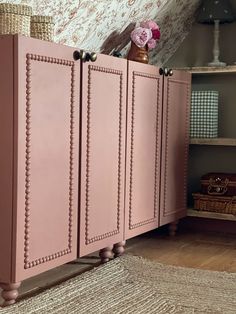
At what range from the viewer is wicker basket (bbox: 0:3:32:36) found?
7.54ft

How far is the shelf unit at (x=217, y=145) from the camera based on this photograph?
394cm

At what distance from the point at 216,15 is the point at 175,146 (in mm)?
910

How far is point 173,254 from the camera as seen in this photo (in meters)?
3.22

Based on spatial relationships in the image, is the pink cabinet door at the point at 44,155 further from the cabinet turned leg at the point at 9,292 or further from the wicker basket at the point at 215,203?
the wicker basket at the point at 215,203

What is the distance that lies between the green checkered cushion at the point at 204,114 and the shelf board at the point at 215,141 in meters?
0.06

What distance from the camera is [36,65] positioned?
2270 millimetres

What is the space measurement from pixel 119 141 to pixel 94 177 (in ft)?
0.99

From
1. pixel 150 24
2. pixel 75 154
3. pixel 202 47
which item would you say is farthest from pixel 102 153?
pixel 202 47

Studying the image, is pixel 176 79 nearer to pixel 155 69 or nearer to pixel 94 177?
pixel 155 69

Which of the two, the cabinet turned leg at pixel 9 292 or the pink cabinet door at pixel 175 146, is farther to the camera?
the pink cabinet door at pixel 175 146

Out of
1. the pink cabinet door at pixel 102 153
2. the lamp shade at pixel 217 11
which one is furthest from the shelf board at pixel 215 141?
the pink cabinet door at pixel 102 153

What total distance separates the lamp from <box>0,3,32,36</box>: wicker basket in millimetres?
1741

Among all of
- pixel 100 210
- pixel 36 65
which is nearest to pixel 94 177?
pixel 100 210

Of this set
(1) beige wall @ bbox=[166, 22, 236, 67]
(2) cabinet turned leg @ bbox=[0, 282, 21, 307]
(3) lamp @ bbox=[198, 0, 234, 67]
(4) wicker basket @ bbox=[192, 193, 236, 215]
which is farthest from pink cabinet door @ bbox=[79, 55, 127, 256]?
(1) beige wall @ bbox=[166, 22, 236, 67]
